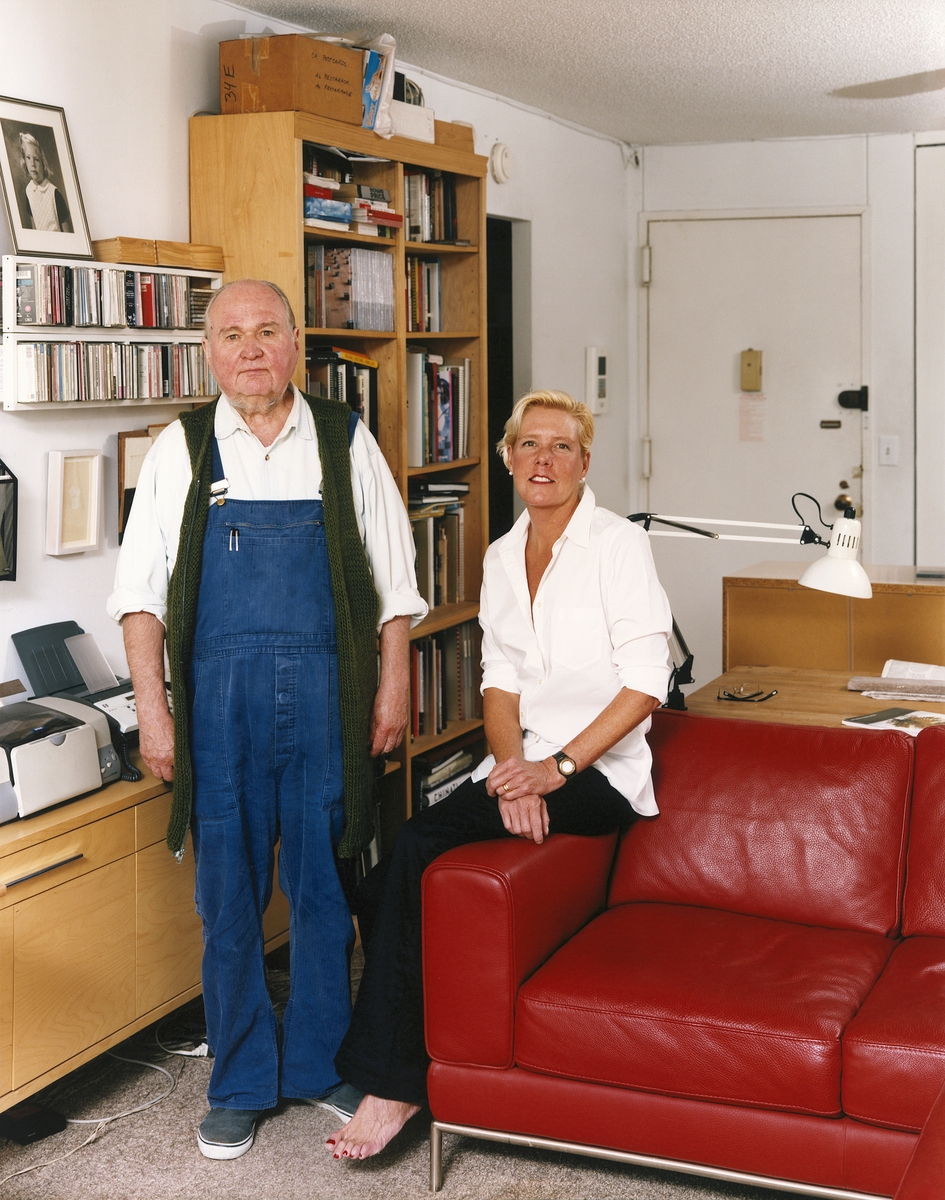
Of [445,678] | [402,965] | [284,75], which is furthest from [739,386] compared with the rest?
[402,965]

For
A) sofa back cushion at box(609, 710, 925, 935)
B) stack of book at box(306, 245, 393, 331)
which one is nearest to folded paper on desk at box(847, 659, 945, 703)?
sofa back cushion at box(609, 710, 925, 935)

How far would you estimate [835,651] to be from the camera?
3850 millimetres

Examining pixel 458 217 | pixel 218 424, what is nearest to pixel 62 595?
pixel 218 424

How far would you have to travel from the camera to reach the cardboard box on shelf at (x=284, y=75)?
3.13 m

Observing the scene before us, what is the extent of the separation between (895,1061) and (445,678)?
234cm

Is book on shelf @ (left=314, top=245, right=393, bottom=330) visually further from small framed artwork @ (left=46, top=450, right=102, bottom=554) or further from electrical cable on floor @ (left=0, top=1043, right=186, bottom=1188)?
electrical cable on floor @ (left=0, top=1043, right=186, bottom=1188)

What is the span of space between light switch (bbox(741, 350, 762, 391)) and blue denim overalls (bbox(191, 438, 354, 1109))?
3793 millimetres

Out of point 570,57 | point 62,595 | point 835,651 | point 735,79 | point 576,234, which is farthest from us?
point 576,234

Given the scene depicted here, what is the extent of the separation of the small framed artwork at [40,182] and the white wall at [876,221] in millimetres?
3738

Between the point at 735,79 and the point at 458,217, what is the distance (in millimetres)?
1292

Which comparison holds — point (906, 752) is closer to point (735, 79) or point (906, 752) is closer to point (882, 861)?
point (882, 861)

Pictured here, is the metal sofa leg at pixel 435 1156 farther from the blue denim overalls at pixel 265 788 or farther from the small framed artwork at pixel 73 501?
the small framed artwork at pixel 73 501

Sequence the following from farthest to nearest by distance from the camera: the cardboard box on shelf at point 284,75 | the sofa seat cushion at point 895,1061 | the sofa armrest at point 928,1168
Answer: the cardboard box on shelf at point 284,75 → the sofa seat cushion at point 895,1061 → the sofa armrest at point 928,1168

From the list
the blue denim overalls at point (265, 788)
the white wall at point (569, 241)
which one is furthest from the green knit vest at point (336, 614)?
the white wall at point (569, 241)
